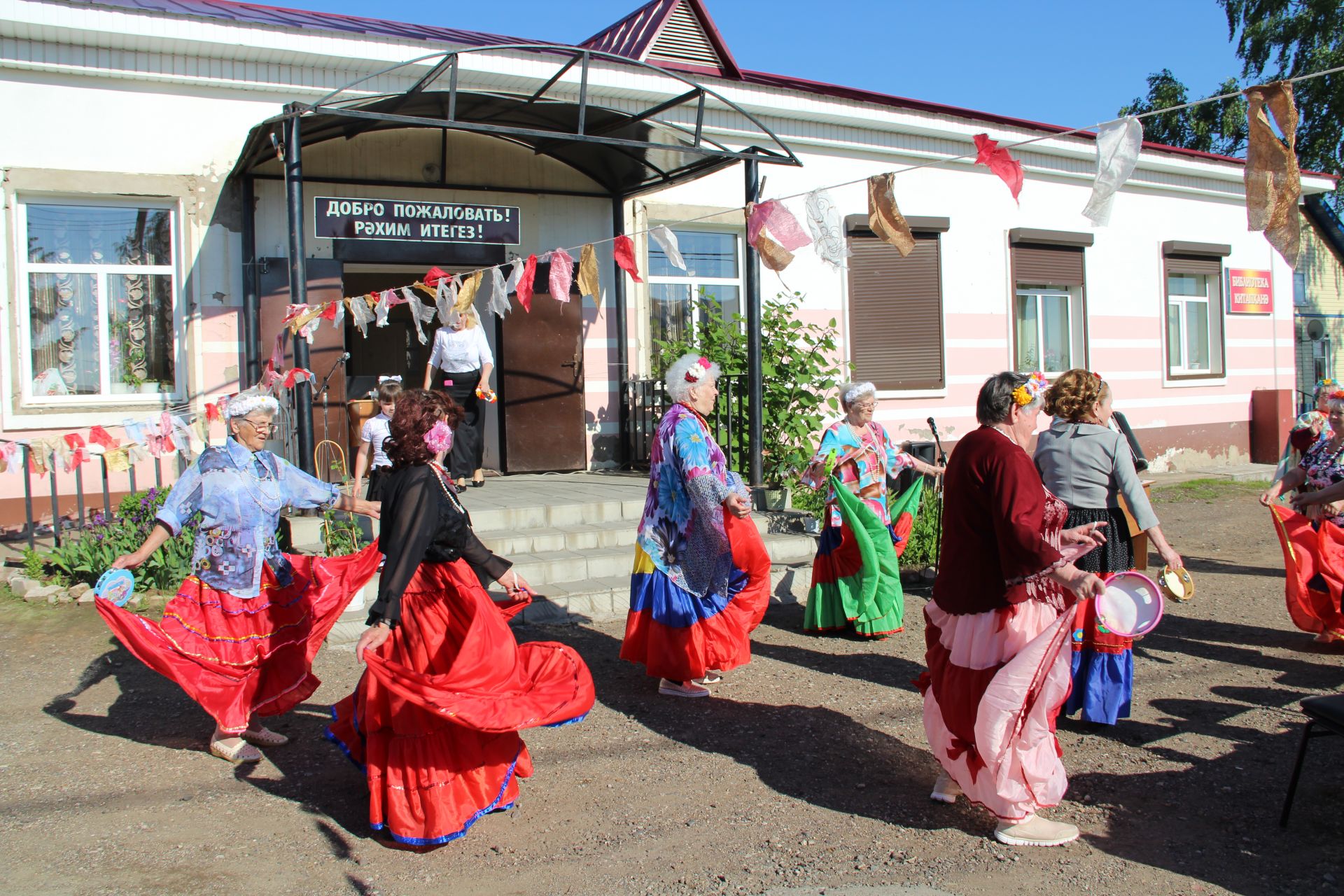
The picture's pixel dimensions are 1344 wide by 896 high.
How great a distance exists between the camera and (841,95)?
1282cm

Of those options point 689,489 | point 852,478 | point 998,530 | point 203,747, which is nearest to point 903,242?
point 852,478

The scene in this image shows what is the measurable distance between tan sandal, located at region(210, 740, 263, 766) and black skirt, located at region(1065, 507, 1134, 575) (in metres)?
3.86

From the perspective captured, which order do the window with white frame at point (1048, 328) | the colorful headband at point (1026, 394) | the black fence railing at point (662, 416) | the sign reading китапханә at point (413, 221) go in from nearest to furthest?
the colorful headband at point (1026, 394) → the sign reading китапханә at point (413, 221) → the black fence railing at point (662, 416) → the window with white frame at point (1048, 328)

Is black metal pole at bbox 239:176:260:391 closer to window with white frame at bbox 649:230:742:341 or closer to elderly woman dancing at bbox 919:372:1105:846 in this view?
window with white frame at bbox 649:230:742:341

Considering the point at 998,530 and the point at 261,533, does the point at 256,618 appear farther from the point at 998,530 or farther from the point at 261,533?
the point at 998,530

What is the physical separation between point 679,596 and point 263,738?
6.84ft

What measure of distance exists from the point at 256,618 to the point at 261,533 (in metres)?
0.38

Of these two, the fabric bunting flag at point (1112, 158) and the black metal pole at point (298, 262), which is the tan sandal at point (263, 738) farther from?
the fabric bunting flag at point (1112, 158)

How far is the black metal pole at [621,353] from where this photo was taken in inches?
442

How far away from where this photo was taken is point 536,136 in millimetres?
8820

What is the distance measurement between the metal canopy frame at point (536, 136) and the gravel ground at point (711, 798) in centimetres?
347

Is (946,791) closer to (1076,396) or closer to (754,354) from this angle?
(1076,396)

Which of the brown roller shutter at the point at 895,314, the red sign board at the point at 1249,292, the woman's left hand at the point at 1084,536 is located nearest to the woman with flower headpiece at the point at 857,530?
the woman's left hand at the point at 1084,536

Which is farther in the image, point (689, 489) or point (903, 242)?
point (903, 242)
